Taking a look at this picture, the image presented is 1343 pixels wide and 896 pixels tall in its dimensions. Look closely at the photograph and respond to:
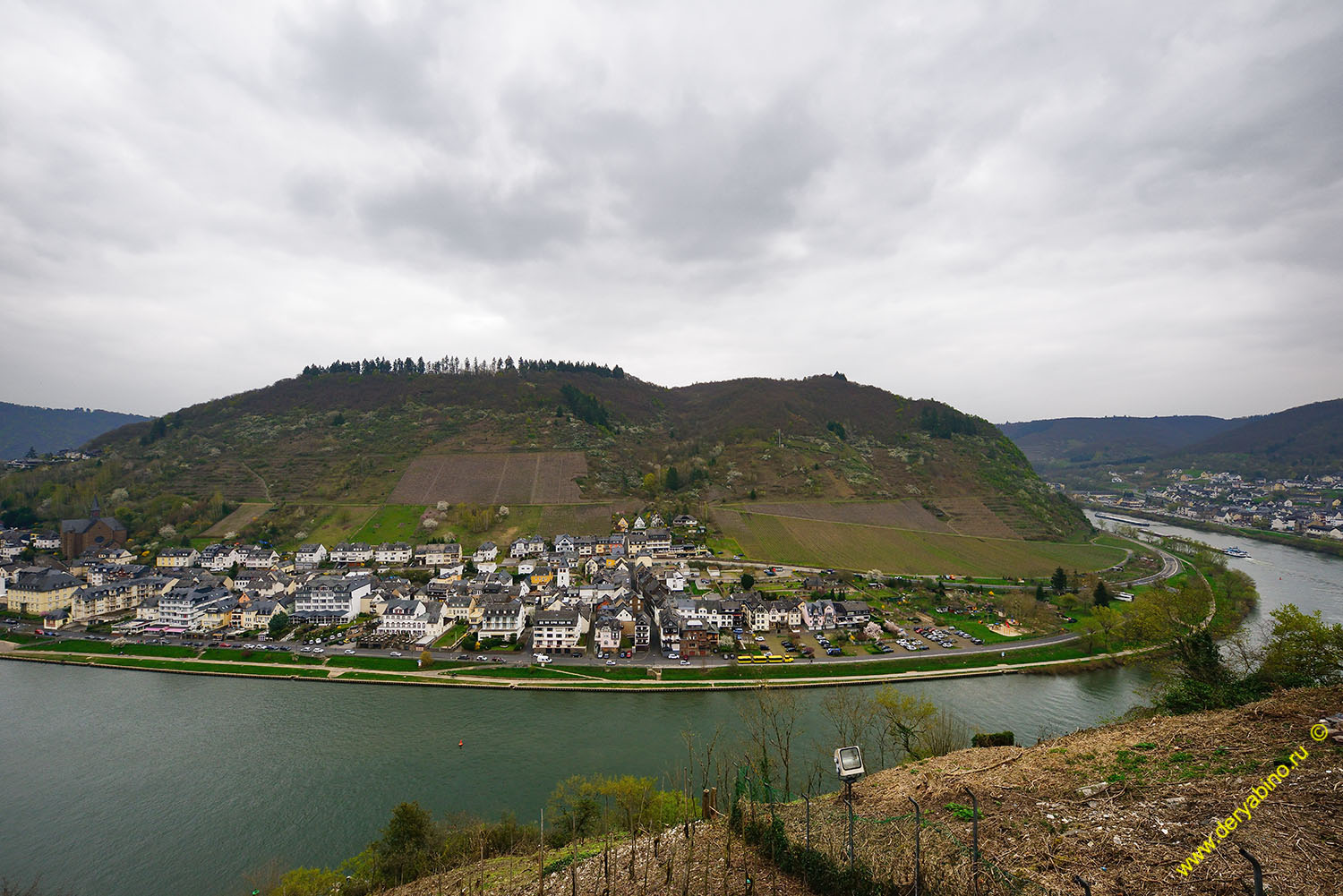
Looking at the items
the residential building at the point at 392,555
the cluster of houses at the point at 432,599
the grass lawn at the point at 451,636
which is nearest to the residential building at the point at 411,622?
the cluster of houses at the point at 432,599

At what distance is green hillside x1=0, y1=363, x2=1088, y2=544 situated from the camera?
61375 mm

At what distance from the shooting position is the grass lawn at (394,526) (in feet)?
173

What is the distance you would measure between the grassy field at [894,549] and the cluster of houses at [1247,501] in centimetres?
4181

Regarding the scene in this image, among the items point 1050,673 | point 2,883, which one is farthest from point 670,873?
point 1050,673

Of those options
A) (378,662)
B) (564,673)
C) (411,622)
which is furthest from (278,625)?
(564,673)

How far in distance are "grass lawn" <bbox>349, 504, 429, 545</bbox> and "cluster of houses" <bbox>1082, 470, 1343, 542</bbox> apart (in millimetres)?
108395

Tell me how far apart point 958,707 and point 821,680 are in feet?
19.5

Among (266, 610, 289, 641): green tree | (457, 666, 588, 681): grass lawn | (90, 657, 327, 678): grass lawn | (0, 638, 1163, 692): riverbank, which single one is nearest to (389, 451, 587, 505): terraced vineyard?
(266, 610, 289, 641): green tree

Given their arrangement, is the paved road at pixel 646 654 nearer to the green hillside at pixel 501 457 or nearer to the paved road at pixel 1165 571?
the paved road at pixel 1165 571

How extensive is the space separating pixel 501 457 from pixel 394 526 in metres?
20.8

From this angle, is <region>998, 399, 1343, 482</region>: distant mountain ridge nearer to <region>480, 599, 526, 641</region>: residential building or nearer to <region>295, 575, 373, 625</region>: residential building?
<region>480, 599, 526, 641</region>: residential building

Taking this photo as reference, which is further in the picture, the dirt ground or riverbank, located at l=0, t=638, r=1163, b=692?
riverbank, located at l=0, t=638, r=1163, b=692

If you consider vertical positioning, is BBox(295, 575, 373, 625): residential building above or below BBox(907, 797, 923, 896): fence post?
below

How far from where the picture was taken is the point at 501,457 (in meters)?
74.2
